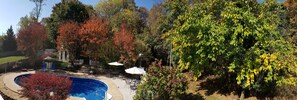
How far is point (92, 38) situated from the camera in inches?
1124

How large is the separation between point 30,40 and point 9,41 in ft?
44.1

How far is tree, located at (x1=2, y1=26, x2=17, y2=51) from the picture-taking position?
40.2 m

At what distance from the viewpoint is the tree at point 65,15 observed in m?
35.8

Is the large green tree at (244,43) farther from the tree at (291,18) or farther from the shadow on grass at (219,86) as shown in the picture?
the tree at (291,18)

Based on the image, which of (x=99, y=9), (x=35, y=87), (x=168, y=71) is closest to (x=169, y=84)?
(x=168, y=71)

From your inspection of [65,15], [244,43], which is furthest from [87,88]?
[244,43]

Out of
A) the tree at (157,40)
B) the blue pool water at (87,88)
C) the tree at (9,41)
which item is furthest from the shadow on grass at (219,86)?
the tree at (9,41)

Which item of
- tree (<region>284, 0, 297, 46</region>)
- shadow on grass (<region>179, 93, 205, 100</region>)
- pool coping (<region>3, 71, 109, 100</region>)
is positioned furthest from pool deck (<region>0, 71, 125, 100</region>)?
tree (<region>284, 0, 297, 46</region>)

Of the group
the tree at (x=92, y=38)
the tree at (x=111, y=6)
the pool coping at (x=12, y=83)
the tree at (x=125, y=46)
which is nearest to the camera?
the pool coping at (x=12, y=83)

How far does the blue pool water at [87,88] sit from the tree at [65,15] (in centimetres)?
1173

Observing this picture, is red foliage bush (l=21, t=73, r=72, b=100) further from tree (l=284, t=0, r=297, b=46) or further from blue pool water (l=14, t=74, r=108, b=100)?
tree (l=284, t=0, r=297, b=46)

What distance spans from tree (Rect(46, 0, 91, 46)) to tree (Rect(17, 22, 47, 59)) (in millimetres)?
5004

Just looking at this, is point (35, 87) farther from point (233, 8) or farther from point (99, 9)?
point (99, 9)

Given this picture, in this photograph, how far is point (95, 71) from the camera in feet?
95.0
